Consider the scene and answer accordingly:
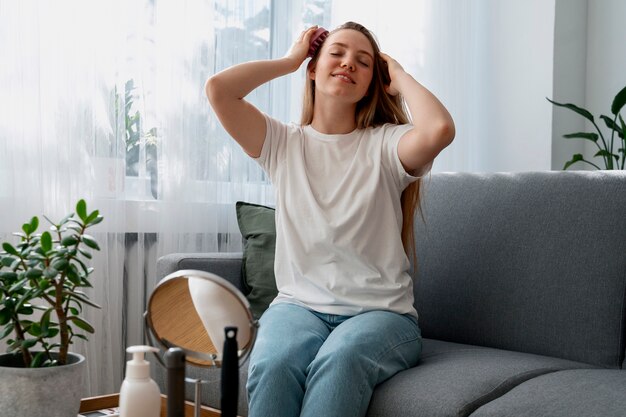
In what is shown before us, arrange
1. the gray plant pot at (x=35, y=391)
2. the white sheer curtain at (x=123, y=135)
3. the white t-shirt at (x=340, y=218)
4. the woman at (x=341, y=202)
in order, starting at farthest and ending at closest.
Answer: the white sheer curtain at (x=123, y=135) → the white t-shirt at (x=340, y=218) → the woman at (x=341, y=202) → the gray plant pot at (x=35, y=391)

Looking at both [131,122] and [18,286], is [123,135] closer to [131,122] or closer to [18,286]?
[131,122]

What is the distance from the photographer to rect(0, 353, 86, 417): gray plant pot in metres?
1.38

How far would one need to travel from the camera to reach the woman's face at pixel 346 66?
1.93 meters

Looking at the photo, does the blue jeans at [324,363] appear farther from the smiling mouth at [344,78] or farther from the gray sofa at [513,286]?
the smiling mouth at [344,78]

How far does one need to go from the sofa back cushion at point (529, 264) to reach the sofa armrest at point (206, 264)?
495 mm

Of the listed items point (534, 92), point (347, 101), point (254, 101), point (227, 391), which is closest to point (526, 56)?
point (534, 92)

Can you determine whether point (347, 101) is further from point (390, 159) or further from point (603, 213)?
point (603, 213)

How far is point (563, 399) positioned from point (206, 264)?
102 centimetres

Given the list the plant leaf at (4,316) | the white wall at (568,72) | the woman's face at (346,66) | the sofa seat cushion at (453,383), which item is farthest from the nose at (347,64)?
the white wall at (568,72)

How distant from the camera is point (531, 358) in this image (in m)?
1.79

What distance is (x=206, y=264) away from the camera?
2121mm

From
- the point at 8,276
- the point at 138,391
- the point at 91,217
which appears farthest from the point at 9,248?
the point at 138,391

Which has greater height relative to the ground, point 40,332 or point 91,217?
point 91,217

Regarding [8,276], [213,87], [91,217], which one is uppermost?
[213,87]
